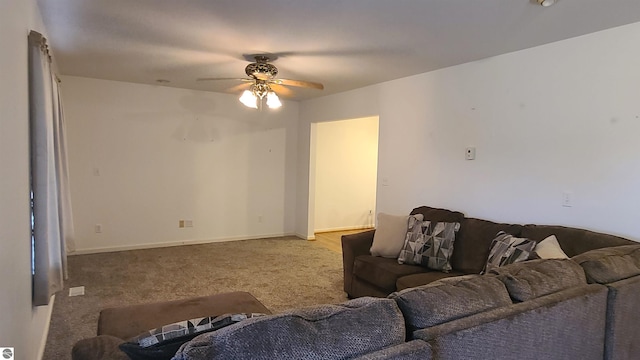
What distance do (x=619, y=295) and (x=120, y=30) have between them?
372 cm

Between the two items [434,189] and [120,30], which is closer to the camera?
[120,30]

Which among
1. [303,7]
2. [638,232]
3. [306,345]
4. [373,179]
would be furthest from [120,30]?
[373,179]

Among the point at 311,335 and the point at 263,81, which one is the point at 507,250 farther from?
the point at 263,81

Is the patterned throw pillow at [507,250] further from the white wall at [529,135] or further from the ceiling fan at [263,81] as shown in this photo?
the ceiling fan at [263,81]

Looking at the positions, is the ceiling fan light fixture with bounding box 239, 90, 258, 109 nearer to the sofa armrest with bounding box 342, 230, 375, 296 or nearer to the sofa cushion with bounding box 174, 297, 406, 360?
the sofa armrest with bounding box 342, 230, 375, 296

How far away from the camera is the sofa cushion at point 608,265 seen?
205cm

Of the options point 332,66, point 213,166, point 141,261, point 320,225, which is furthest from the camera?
point 320,225

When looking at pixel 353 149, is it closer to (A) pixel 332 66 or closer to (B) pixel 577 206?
(A) pixel 332 66

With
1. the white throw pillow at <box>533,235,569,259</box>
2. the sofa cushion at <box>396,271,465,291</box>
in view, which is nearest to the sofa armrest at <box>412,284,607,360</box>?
the white throw pillow at <box>533,235,569,259</box>

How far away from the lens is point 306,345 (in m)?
1.15

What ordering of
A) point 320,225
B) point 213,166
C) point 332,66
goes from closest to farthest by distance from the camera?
point 332,66 → point 213,166 → point 320,225

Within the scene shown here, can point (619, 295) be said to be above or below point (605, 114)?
below

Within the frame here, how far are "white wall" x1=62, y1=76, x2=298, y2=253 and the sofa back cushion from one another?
14.6ft

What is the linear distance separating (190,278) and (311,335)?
3.74m
